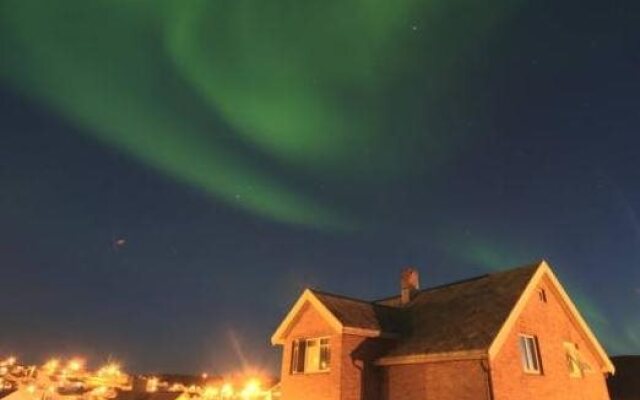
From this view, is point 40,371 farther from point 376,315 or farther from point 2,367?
point 376,315

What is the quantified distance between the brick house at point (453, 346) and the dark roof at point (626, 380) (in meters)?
14.2

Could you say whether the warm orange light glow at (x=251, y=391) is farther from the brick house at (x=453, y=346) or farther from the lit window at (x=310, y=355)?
the lit window at (x=310, y=355)

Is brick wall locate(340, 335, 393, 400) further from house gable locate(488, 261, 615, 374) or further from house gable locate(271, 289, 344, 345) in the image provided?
house gable locate(488, 261, 615, 374)

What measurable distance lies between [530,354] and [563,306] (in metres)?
4.89

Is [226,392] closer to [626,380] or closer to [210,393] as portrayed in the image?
[210,393]

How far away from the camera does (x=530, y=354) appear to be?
22375 mm

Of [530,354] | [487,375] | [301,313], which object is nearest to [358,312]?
[301,313]

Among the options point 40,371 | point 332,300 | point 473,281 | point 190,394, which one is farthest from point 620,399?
point 40,371

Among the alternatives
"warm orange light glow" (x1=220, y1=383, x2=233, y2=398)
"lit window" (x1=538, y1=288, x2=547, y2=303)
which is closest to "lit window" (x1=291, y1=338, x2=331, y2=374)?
"warm orange light glow" (x1=220, y1=383, x2=233, y2=398)

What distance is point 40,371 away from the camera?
14852 millimetres

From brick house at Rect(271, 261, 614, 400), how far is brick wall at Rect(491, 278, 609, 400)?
5 cm

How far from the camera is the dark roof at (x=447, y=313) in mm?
21344

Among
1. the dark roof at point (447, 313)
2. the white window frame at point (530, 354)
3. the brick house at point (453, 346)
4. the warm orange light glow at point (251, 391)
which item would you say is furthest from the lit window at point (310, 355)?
the white window frame at point (530, 354)

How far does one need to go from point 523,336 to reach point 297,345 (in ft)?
37.1
